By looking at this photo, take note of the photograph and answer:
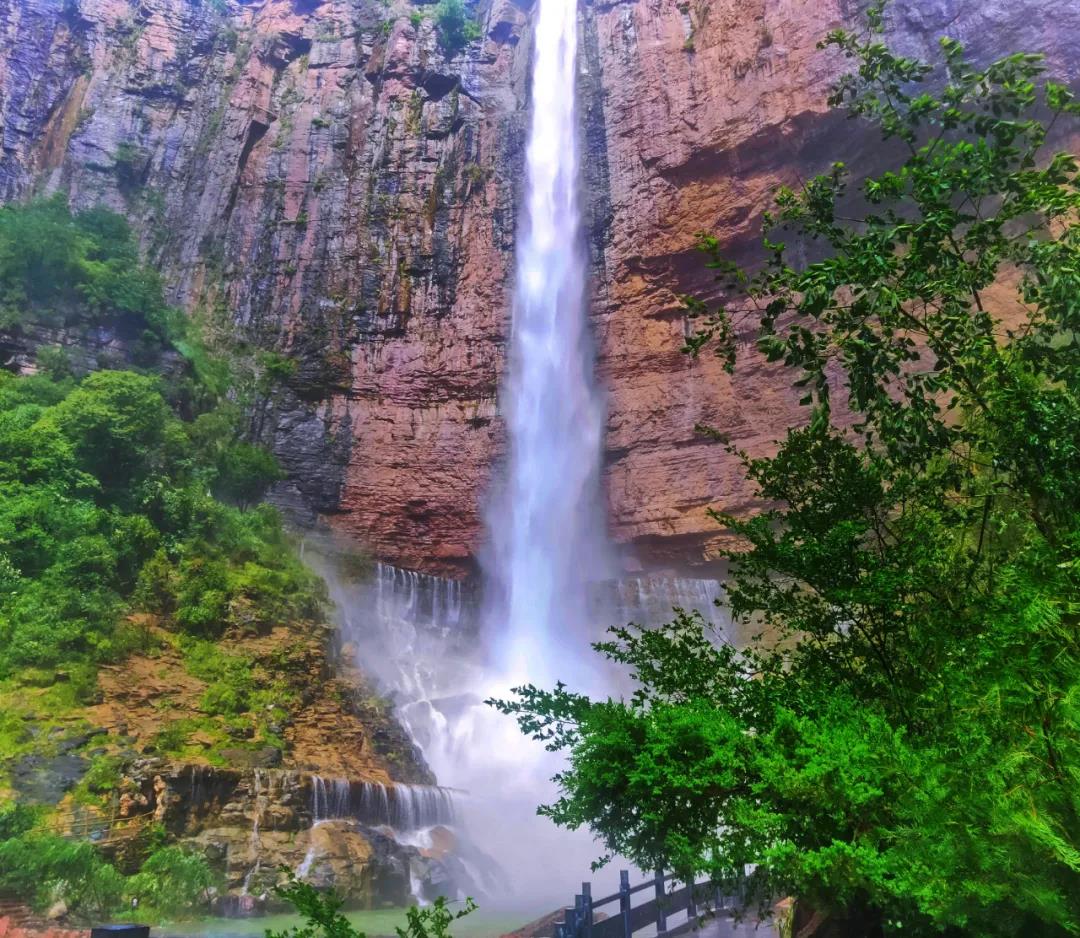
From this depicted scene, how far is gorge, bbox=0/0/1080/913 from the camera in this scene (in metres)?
24.7

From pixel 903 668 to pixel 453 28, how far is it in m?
37.7

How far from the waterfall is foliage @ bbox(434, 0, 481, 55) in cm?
783

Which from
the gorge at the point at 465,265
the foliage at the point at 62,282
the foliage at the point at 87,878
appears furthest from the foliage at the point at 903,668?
the foliage at the point at 62,282

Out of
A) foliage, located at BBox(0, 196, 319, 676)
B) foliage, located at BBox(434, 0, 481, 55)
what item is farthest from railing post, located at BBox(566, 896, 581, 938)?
foliage, located at BBox(434, 0, 481, 55)

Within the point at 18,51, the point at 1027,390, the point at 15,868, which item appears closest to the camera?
the point at 1027,390

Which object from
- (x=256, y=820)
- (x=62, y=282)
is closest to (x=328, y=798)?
(x=256, y=820)

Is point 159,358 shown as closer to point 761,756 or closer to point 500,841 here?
point 500,841

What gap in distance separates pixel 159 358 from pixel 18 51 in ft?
67.5

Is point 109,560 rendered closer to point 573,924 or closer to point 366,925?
point 366,925

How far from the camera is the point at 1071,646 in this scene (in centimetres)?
373

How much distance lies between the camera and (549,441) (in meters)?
29.4

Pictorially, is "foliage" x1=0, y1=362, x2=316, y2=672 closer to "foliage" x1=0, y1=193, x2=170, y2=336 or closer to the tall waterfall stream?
"foliage" x1=0, y1=193, x2=170, y2=336

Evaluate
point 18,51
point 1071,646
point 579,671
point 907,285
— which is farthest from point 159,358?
point 1071,646

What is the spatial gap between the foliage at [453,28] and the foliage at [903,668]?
1331 inches
